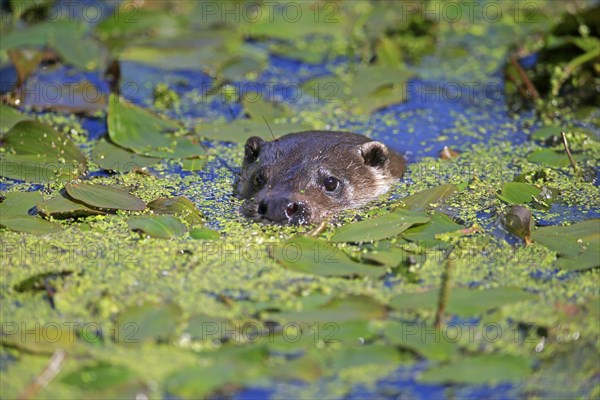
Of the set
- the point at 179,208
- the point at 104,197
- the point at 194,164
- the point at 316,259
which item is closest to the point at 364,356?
the point at 316,259

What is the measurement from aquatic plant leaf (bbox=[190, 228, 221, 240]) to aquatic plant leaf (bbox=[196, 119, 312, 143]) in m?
1.79

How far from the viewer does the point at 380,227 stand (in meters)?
5.75

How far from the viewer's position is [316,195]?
626cm

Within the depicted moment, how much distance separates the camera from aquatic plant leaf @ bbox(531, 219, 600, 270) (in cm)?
538

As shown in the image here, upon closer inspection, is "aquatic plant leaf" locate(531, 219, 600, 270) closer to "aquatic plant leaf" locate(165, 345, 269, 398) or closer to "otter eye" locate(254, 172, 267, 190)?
"otter eye" locate(254, 172, 267, 190)

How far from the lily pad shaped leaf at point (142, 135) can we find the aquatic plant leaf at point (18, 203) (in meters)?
1.08

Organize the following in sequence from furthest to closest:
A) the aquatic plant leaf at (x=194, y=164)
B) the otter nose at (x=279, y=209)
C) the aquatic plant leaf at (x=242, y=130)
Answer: the aquatic plant leaf at (x=242, y=130) < the aquatic plant leaf at (x=194, y=164) < the otter nose at (x=279, y=209)

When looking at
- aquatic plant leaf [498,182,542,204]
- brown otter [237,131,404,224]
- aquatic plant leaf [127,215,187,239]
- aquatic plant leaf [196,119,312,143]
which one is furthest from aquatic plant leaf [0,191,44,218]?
aquatic plant leaf [498,182,542,204]

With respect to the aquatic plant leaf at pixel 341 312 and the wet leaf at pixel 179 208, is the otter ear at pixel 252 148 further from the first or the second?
the aquatic plant leaf at pixel 341 312

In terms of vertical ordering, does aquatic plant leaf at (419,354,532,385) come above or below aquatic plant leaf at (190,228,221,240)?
above

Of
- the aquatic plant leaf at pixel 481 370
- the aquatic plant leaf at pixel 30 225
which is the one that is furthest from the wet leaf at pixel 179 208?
the aquatic plant leaf at pixel 481 370

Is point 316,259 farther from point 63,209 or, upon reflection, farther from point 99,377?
point 63,209

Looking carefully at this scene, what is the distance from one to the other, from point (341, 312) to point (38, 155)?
118 inches

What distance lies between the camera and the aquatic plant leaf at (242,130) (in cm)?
751
